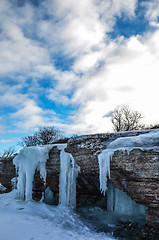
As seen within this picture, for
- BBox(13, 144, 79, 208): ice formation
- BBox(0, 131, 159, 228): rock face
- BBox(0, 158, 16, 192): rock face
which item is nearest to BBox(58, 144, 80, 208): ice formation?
BBox(13, 144, 79, 208): ice formation

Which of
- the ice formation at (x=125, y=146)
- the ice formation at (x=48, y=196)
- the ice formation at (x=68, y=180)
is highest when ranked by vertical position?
the ice formation at (x=125, y=146)

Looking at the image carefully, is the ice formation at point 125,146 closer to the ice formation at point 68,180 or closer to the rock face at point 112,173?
the rock face at point 112,173

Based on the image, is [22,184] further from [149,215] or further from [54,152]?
[149,215]

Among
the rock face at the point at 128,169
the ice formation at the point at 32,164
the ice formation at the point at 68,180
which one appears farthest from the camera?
the ice formation at the point at 32,164

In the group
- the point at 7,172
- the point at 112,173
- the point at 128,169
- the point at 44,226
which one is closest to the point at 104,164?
the point at 112,173

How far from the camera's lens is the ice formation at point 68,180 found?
5977mm

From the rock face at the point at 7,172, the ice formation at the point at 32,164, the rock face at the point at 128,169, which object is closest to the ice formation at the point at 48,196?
the ice formation at the point at 32,164

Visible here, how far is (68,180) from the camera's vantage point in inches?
241

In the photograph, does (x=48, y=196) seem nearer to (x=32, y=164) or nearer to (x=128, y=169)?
(x=32, y=164)

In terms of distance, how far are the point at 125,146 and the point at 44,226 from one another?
2897 millimetres

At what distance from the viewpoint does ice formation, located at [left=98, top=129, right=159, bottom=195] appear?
4516mm

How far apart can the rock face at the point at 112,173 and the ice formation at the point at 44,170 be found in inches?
8.2

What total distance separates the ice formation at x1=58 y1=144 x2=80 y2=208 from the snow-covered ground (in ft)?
1.60

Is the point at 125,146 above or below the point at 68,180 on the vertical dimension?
above
